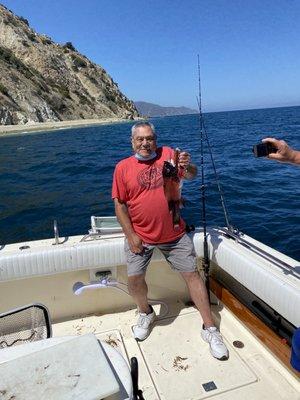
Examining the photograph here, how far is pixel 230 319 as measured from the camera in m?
3.26

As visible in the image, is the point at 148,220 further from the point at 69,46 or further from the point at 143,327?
the point at 69,46

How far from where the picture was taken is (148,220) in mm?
3064

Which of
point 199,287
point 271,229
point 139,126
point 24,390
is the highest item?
point 139,126

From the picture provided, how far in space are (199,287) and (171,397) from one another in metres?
0.86

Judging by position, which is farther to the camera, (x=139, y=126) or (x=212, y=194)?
(x=212, y=194)

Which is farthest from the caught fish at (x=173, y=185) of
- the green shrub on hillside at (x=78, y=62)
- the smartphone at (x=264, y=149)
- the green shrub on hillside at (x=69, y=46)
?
the green shrub on hillside at (x=69, y=46)

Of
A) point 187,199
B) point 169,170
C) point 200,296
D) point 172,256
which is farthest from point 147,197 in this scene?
point 187,199

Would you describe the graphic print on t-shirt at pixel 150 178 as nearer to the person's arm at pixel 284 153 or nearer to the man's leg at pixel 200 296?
the man's leg at pixel 200 296

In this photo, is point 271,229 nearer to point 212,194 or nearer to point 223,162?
point 212,194

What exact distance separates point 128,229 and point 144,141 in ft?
2.47

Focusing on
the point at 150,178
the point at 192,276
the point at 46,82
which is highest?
the point at 46,82

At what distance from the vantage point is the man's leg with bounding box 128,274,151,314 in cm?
311

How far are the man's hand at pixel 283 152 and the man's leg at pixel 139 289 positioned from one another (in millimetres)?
1510

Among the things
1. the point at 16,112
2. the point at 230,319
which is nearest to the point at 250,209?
the point at 230,319
